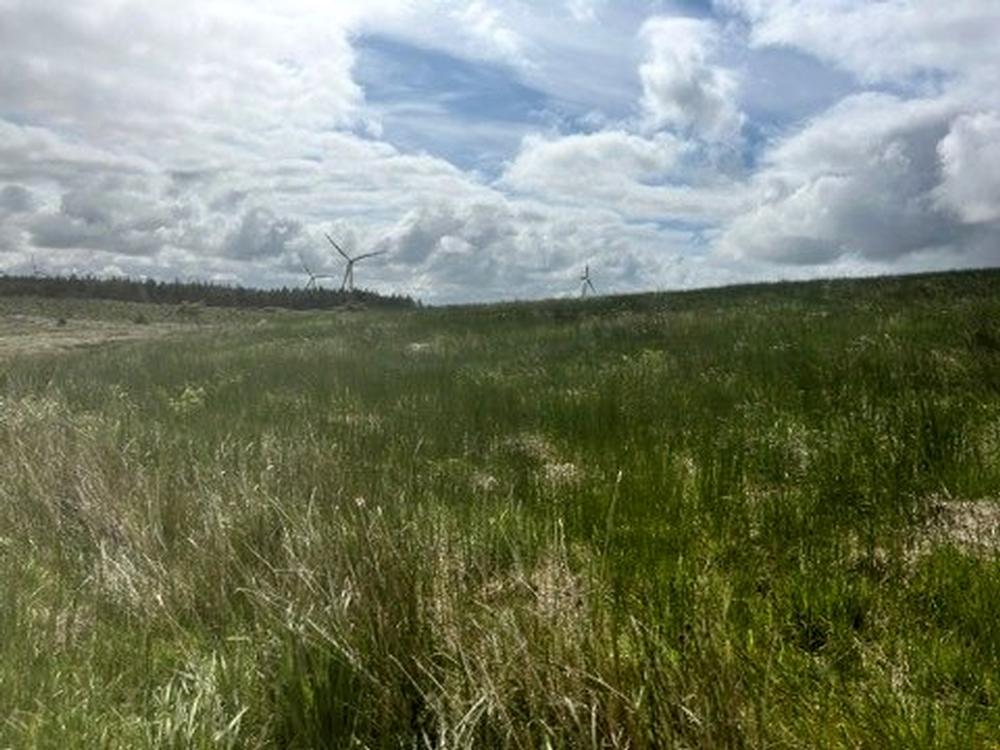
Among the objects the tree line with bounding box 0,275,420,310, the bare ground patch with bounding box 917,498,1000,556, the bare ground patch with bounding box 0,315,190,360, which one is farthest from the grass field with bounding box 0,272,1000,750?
the tree line with bounding box 0,275,420,310

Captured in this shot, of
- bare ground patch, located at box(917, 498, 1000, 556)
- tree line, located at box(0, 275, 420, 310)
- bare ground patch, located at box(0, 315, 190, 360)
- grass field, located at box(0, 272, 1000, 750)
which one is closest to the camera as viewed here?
grass field, located at box(0, 272, 1000, 750)

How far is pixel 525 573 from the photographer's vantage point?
181 inches

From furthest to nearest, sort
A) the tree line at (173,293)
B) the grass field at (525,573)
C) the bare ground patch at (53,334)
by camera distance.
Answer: the tree line at (173,293) < the bare ground patch at (53,334) < the grass field at (525,573)

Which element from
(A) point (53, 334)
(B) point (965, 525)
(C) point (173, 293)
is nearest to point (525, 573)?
(B) point (965, 525)

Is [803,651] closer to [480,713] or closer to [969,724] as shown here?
[969,724]

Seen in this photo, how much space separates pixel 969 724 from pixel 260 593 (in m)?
2.64

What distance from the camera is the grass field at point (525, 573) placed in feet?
10.3

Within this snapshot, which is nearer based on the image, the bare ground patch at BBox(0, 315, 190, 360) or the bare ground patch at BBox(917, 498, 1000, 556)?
the bare ground patch at BBox(917, 498, 1000, 556)

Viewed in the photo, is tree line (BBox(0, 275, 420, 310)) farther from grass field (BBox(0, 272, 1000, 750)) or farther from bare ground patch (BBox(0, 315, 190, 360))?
grass field (BBox(0, 272, 1000, 750))

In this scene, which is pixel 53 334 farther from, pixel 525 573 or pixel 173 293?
pixel 173 293

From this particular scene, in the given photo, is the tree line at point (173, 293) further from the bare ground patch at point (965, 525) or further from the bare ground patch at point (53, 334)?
the bare ground patch at point (965, 525)

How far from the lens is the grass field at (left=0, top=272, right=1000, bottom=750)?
10.3 ft

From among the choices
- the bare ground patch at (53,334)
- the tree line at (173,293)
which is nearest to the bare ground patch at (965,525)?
the bare ground patch at (53,334)

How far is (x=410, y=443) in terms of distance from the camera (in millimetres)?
8797
